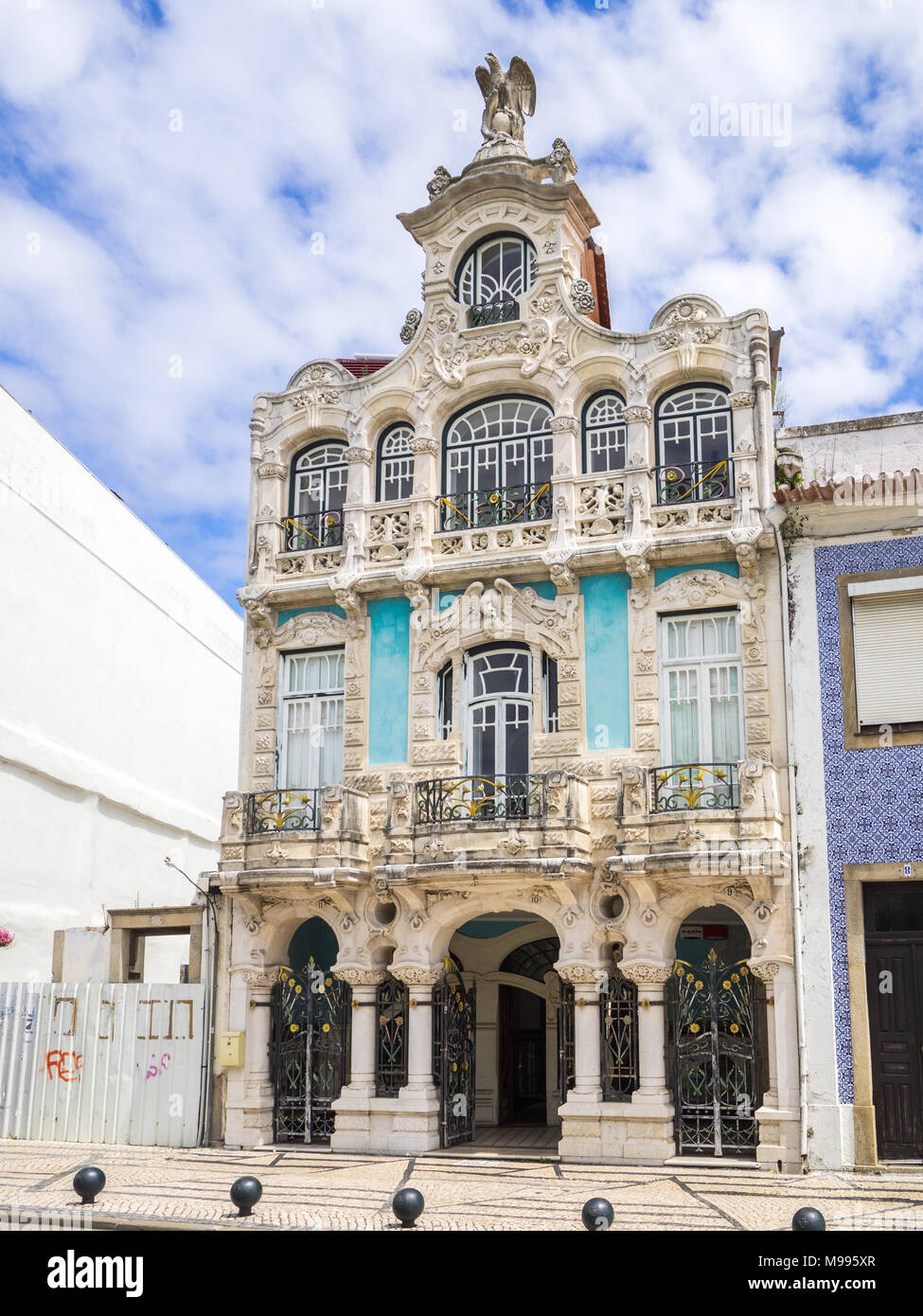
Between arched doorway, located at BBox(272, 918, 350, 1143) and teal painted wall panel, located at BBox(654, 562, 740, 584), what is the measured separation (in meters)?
7.98

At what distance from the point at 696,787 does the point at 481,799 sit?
3.13m

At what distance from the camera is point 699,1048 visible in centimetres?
1872

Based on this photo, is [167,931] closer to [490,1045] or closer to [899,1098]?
[490,1045]

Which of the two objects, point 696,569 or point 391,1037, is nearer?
point 696,569

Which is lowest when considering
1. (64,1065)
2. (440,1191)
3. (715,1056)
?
(440,1191)

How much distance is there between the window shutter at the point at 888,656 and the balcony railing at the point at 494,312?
301 inches

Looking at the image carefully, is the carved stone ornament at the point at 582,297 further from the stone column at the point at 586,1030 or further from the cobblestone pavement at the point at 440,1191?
the cobblestone pavement at the point at 440,1191

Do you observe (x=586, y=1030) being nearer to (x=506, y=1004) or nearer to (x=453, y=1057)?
(x=453, y=1057)

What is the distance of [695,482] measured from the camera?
811 inches

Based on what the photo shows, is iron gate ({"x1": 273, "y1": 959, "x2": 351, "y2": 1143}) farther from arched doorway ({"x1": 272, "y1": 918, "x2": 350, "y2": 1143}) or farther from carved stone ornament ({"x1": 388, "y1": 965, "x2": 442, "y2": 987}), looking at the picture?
carved stone ornament ({"x1": 388, "y1": 965, "x2": 442, "y2": 987})

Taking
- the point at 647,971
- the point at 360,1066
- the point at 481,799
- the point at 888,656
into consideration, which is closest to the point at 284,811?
the point at 481,799

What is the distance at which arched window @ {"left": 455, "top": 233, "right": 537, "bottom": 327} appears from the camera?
2255cm

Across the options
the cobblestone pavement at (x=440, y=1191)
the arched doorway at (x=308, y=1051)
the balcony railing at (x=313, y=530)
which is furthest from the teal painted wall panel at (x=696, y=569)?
the cobblestone pavement at (x=440, y=1191)

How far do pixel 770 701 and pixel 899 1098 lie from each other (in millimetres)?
5587
